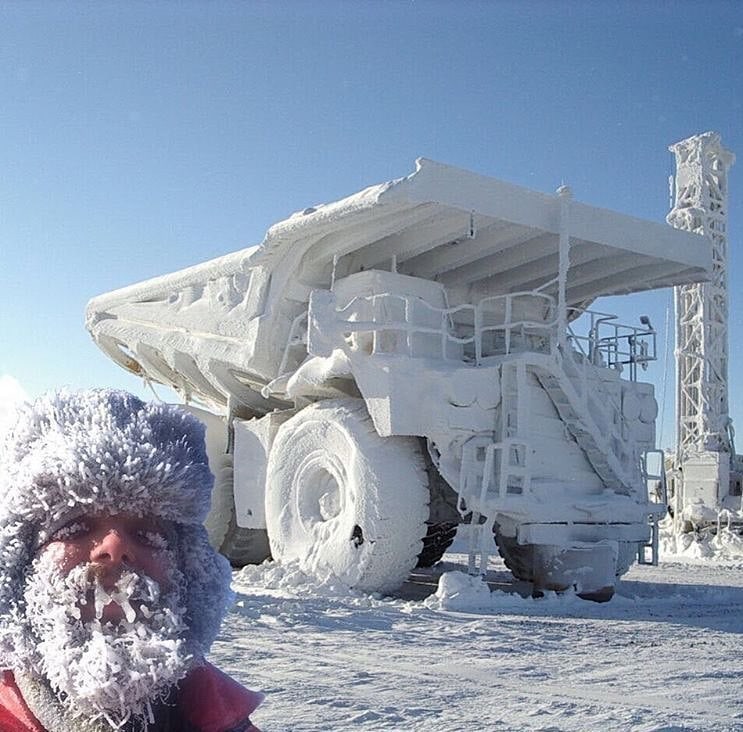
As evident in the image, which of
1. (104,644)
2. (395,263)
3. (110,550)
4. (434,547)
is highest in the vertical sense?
(395,263)

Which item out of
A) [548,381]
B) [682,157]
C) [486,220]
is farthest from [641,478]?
[682,157]

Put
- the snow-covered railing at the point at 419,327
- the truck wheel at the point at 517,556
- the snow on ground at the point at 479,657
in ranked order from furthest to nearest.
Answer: the truck wheel at the point at 517,556 → the snow-covered railing at the point at 419,327 → the snow on ground at the point at 479,657

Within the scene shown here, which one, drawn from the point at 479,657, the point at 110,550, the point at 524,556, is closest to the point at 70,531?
the point at 110,550

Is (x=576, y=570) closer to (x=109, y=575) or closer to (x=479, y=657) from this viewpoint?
(x=479, y=657)

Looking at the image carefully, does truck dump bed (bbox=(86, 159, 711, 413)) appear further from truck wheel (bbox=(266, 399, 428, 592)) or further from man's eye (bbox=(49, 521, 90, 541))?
man's eye (bbox=(49, 521, 90, 541))

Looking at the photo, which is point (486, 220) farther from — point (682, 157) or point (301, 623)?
point (682, 157)

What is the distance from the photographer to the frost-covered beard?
4.10 ft

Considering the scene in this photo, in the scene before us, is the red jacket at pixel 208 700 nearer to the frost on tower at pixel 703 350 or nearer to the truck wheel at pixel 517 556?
the truck wheel at pixel 517 556

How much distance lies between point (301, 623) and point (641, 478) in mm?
5423

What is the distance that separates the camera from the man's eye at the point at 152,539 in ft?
4.52

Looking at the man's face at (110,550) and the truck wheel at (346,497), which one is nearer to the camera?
the man's face at (110,550)

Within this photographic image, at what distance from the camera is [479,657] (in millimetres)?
7004

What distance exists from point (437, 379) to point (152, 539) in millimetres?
9045

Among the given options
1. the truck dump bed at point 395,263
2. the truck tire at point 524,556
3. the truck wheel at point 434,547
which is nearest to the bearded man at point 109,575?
the truck dump bed at point 395,263
